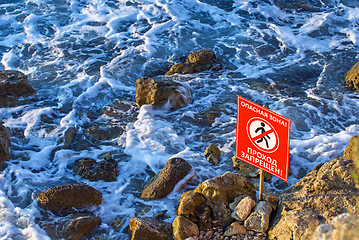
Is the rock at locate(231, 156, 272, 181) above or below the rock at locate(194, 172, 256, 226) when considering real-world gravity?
below

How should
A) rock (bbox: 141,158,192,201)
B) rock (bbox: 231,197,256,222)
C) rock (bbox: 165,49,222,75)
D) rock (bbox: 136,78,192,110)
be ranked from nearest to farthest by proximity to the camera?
rock (bbox: 231,197,256,222)
rock (bbox: 141,158,192,201)
rock (bbox: 136,78,192,110)
rock (bbox: 165,49,222,75)

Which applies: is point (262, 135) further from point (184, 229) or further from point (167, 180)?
point (167, 180)

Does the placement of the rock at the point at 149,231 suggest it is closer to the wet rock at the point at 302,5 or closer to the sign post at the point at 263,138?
the sign post at the point at 263,138

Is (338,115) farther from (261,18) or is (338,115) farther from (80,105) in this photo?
(261,18)

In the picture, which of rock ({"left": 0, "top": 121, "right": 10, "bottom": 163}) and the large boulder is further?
rock ({"left": 0, "top": 121, "right": 10, "bottom": 163})

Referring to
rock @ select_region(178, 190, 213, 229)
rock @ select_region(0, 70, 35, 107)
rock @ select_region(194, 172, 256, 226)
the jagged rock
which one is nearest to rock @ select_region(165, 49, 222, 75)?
the jagged rock

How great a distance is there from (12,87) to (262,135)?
262 inches

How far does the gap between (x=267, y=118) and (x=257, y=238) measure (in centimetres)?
134

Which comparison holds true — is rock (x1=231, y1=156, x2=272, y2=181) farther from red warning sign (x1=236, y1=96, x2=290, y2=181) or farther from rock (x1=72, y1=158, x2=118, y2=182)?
rock (x1=72, y1=158, x2=118, y2=182)

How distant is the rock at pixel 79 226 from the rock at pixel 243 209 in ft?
6.28

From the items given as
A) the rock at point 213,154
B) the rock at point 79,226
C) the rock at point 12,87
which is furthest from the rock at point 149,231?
the rock at point 12,87

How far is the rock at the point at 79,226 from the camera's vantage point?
4.67m

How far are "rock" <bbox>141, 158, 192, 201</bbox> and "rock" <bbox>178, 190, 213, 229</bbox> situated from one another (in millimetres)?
927

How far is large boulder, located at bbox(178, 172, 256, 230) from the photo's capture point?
4.41 metres
